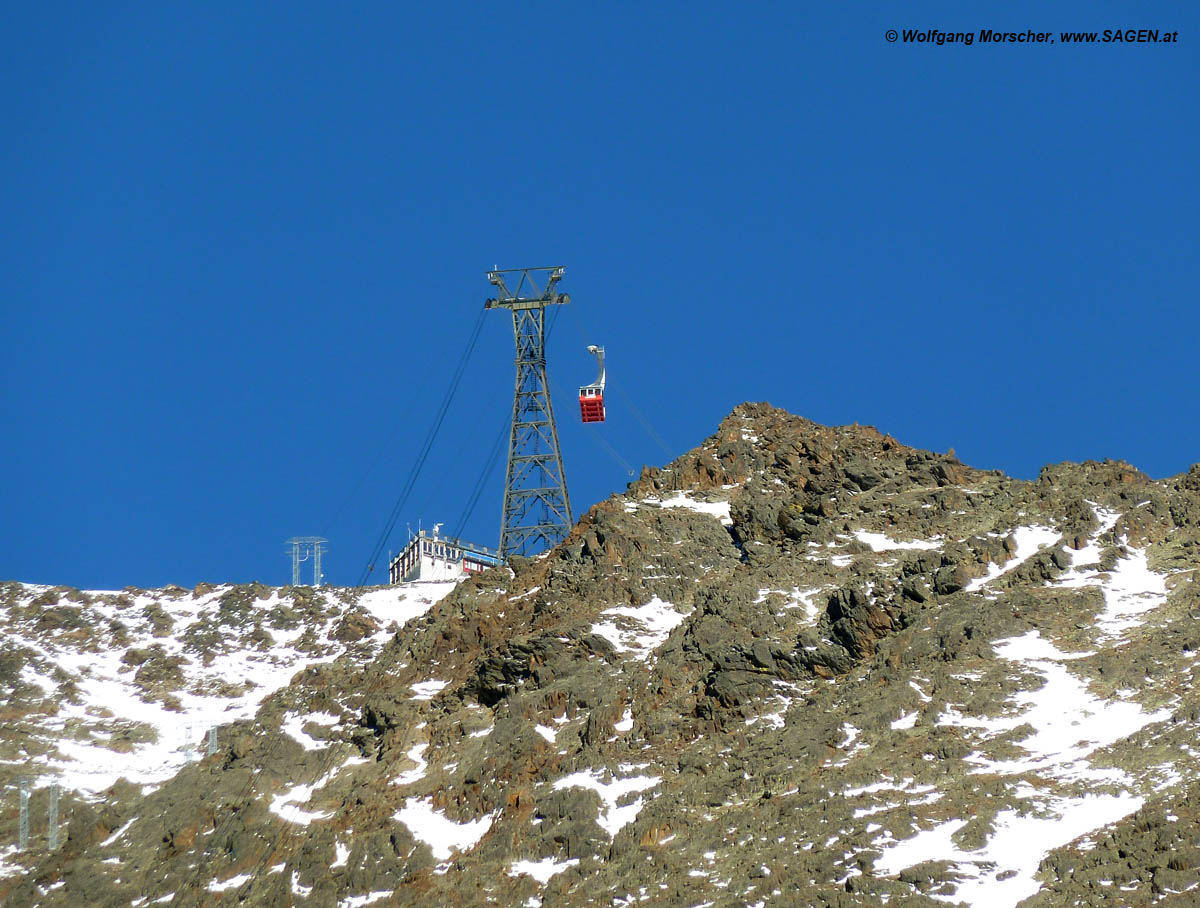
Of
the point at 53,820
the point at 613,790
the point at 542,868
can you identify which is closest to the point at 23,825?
the point at 53,820

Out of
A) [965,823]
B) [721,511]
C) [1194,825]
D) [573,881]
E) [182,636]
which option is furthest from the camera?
[182,636]

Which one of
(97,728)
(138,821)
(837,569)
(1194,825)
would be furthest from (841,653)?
(97,728)

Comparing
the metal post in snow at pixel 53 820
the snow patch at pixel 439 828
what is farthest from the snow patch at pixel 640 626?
the metal post in snow at pixel 53 820

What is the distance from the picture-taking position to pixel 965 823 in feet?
238

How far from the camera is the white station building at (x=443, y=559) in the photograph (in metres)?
130

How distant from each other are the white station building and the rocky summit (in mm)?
10521

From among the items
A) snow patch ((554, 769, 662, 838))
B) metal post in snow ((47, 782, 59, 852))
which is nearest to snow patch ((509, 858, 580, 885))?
snow patch ((554, 769, 662, 838))

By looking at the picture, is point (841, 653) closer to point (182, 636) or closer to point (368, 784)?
point (368, 784)

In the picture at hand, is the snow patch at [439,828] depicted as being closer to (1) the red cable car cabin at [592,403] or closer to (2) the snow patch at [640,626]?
(2) the snow patch at [640,626]

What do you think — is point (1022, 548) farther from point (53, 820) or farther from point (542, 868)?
point (53, 820)

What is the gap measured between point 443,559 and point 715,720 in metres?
46.9

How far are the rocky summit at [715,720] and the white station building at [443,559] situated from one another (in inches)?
414

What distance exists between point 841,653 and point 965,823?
16831 millimetres

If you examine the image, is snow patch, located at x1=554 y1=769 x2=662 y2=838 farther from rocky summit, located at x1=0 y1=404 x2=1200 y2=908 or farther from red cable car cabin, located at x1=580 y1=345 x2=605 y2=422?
red cable car cabin, located at x1=580 y1=345 x2=605 y2=422
